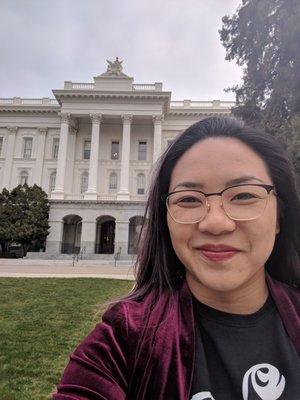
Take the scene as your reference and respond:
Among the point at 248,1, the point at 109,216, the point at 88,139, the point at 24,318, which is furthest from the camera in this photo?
Answer: the point at 88,139

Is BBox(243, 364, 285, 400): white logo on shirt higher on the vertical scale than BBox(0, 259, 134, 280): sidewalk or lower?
lower

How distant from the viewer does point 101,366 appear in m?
1.19

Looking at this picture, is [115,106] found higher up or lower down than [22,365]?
higher up

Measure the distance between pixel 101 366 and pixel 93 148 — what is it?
42667 mm

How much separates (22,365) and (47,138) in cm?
4441

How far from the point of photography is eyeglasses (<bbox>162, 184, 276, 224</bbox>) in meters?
1.40

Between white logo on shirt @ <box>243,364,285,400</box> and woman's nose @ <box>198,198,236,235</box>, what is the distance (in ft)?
1.57

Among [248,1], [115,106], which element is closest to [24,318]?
[248,1]

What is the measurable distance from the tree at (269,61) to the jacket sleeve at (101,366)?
13.0 meters

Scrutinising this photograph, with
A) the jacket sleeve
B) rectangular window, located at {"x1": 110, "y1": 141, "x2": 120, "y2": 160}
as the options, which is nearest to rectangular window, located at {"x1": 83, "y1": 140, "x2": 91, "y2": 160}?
rectangular window, located at {"x1": 110, "y1": 141, "x2": 120, "y2": 160}

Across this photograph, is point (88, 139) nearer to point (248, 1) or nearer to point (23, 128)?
point (23, 128)

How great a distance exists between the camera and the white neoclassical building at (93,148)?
135 ft

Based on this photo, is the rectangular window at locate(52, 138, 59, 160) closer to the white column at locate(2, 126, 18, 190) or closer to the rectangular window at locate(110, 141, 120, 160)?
the white column at locate(2, 126, 18, 190)

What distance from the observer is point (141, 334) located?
1.28m
